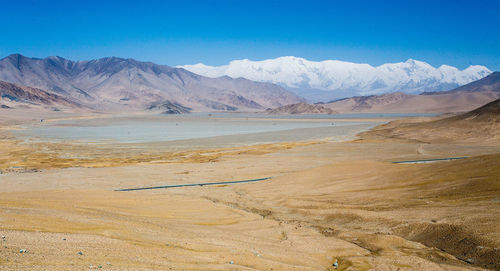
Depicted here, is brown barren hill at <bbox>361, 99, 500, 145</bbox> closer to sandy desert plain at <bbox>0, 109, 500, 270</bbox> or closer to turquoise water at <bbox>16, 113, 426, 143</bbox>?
turquoise water at <bbox>16, 113, 426, 143</bbox>

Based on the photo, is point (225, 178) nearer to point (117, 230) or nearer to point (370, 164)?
point (370, 164)

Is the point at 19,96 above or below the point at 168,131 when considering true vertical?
above

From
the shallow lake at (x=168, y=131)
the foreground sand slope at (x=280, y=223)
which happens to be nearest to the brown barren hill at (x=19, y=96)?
the shallow lake at (x=168, y=131)

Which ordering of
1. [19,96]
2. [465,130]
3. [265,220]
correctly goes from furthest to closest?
1. [19,96]
2. [465,130]
3. [265,220]

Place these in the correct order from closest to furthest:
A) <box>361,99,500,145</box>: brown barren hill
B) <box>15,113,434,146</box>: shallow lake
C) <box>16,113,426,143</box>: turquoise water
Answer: <box>361,99,500,145</box>: brown barren hill
<box>15,113,434,146</box>: shallow lake
<box>16,113,426,143</box>: turquoise water

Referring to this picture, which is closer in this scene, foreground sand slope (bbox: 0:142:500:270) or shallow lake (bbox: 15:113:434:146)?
foreground sand slope (bbox: 0:142:500:270)

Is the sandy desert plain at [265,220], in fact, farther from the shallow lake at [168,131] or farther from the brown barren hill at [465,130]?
the shallow lake at [168,131]

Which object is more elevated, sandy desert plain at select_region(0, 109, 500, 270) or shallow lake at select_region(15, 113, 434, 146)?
shallow lake at select_region(15, 113, 434, 146)

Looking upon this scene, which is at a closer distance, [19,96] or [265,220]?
[265,220]

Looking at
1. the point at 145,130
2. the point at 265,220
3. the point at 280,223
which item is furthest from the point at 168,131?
the point at 280,223

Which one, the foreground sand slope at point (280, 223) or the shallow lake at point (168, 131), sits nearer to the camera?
the foreground sand slope at point (280, 223)

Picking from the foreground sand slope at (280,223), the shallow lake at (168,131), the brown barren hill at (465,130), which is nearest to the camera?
the foreground sand slope at (280,223)

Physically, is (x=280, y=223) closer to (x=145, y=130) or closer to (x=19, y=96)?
(x=145, y=130)

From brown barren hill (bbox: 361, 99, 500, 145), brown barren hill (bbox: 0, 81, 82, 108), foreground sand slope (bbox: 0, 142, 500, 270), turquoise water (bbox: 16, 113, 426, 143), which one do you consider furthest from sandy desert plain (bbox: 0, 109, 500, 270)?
brown barren hill (bbox: 0, 81, 82, 108)
